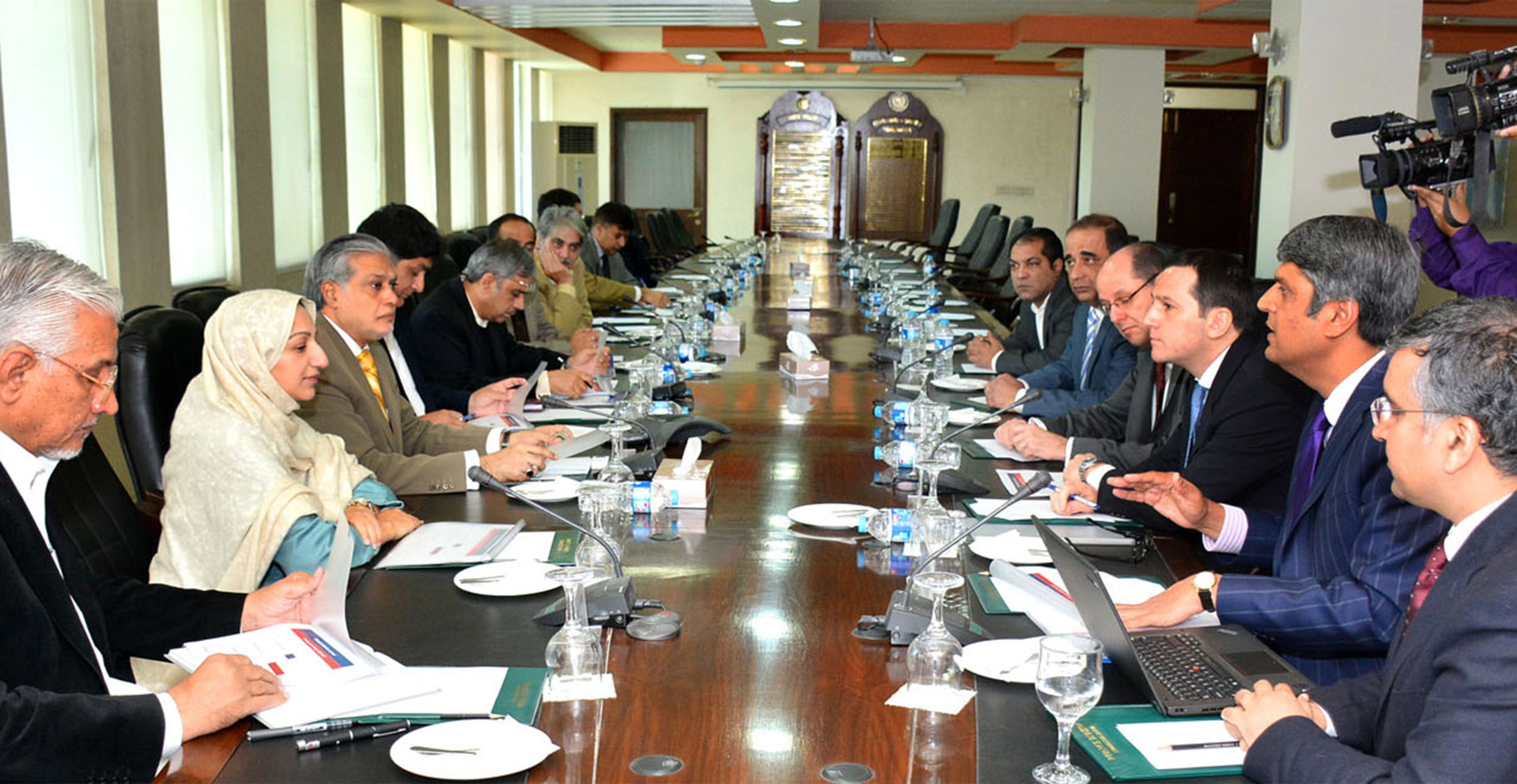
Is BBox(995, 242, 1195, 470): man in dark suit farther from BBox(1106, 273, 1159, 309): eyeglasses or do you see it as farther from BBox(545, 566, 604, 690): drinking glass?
BBox(545, 566, 604, 690): drinking glass

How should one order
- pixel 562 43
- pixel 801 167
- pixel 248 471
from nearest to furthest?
pixel 248 471 < pixel 562 43 < pixel 801 167

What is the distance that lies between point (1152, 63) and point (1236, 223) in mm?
6118

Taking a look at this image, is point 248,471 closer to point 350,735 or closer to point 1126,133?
point 350,735

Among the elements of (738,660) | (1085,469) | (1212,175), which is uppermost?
(1212,175)

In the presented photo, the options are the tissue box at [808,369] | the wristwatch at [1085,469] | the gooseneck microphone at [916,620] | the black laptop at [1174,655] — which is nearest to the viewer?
the black laptop at [1174,655]

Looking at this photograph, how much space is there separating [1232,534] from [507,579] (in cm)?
142

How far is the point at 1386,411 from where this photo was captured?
66.5 inches

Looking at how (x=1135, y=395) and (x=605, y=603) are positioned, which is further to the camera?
(x=1135, y=395)

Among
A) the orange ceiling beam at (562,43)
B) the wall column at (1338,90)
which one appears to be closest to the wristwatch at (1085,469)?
the wall column at (1338,90)

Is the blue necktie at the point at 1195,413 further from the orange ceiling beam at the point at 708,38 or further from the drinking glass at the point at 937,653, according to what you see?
the orange ceiling beam at the point at 708,38

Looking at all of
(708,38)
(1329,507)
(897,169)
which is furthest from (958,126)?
(1329,507)

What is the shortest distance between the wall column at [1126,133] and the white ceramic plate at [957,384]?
7409 mm

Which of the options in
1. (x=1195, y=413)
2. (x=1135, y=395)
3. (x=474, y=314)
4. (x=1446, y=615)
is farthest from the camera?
(x=474, y=314)

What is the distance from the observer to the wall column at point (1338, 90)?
6559mm
